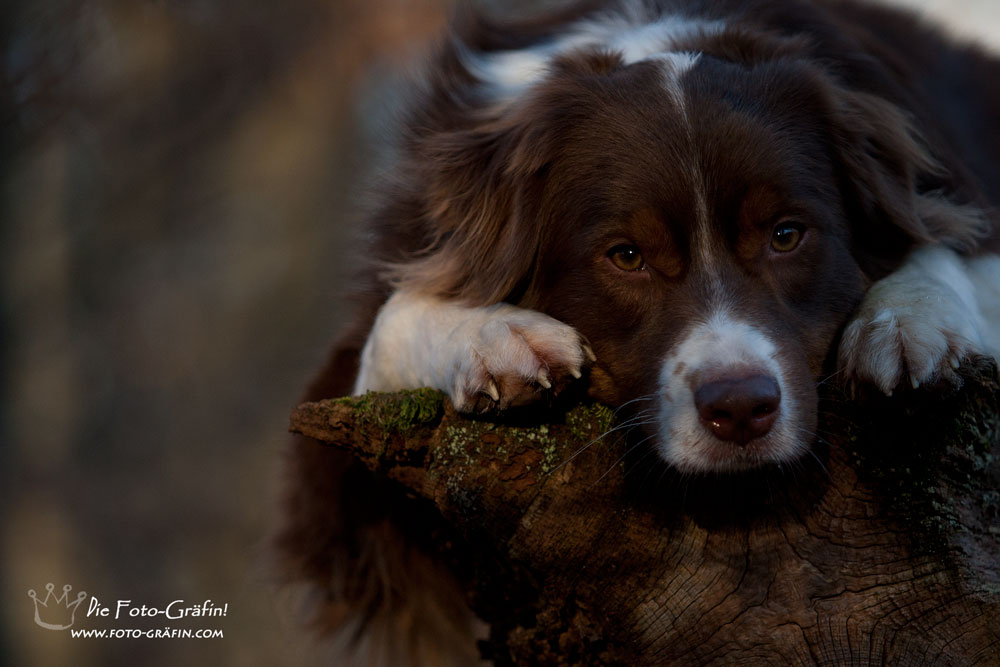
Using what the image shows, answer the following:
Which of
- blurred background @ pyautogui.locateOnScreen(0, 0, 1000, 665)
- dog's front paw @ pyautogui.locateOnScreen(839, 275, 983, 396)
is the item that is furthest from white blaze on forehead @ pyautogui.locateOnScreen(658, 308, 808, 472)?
blurred background @ pyautogui.locateOnScreen(0, 0, 1000, 665)

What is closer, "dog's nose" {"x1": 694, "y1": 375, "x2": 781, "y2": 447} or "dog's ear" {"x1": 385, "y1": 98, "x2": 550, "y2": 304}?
"dog's nose" {"x1": 694, "y1": 375, "x2": 781, "y2": 447}

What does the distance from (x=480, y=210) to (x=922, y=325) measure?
1.48m

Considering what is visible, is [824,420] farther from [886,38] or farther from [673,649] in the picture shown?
[886,38]

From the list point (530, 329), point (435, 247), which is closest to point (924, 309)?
point (530, 329)

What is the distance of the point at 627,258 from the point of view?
3207 millimetres

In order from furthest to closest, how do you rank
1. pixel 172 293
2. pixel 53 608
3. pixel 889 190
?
1. pixel 172 293
2. pixel 53 608
3. pixel 889 190

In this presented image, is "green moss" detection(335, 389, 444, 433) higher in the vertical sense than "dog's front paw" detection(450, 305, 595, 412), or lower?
lower

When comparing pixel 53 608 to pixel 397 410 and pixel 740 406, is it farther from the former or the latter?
pixel 740 406

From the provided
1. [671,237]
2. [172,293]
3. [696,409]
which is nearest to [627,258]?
[671,237]

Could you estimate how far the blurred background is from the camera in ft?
28.4

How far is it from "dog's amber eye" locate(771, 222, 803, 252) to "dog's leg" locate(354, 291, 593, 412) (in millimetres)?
654

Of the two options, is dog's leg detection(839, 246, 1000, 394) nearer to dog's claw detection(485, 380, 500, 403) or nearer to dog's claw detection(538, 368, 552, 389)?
dog's claw detection(538, 368, 552, 389)

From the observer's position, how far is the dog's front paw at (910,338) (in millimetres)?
2758

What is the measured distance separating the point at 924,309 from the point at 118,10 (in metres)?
6.23
